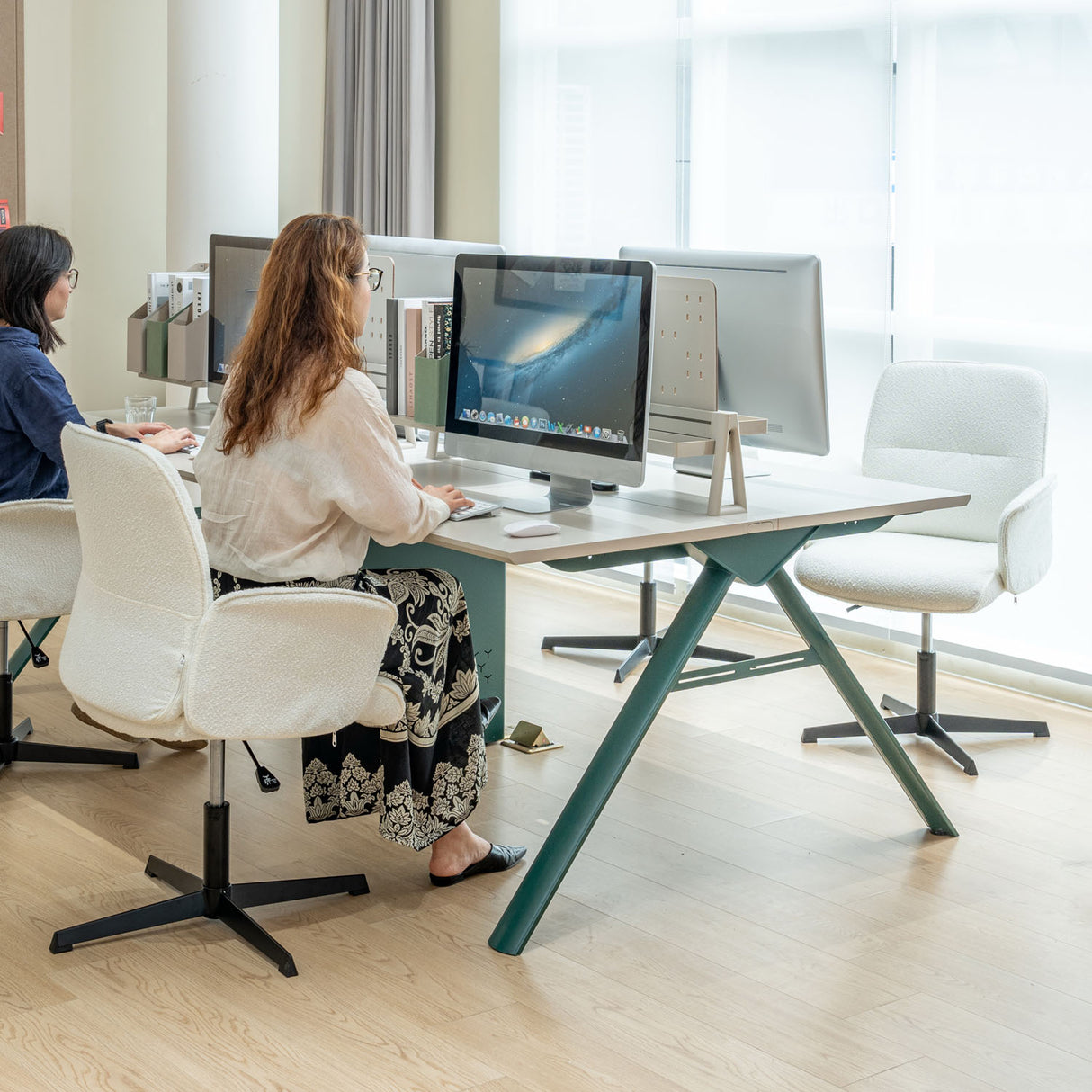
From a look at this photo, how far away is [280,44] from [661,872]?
450 centimetres

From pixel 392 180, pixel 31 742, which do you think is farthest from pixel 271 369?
pixel 392 180

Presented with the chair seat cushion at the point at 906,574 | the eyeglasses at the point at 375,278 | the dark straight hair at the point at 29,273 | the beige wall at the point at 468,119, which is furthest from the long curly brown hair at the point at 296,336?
the beige wall at the point at 468,119

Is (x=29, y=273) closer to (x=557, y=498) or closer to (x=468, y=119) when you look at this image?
(x=557, y=498)

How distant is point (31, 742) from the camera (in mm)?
3484

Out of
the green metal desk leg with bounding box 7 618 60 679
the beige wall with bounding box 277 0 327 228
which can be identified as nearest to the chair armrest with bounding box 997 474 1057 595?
the green metal desk leg with bounding box 7 618 60 679

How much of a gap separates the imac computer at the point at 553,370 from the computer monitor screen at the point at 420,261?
779mm

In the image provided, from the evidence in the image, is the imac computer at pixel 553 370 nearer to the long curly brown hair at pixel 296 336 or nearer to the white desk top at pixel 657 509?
the white desk top at pixel 657 509

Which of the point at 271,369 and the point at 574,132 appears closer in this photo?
the point at 271,369

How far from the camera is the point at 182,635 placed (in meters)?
2.29

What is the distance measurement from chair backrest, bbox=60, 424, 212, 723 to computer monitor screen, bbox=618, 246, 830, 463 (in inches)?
48.9

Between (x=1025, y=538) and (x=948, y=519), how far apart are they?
1.40 feet

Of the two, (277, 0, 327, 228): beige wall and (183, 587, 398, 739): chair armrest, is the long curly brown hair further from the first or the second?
(277, 0, 327, 228): beige wall

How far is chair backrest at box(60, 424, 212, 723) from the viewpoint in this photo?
2.24m

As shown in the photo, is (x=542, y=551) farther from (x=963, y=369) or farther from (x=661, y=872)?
(x=963, y=369)
